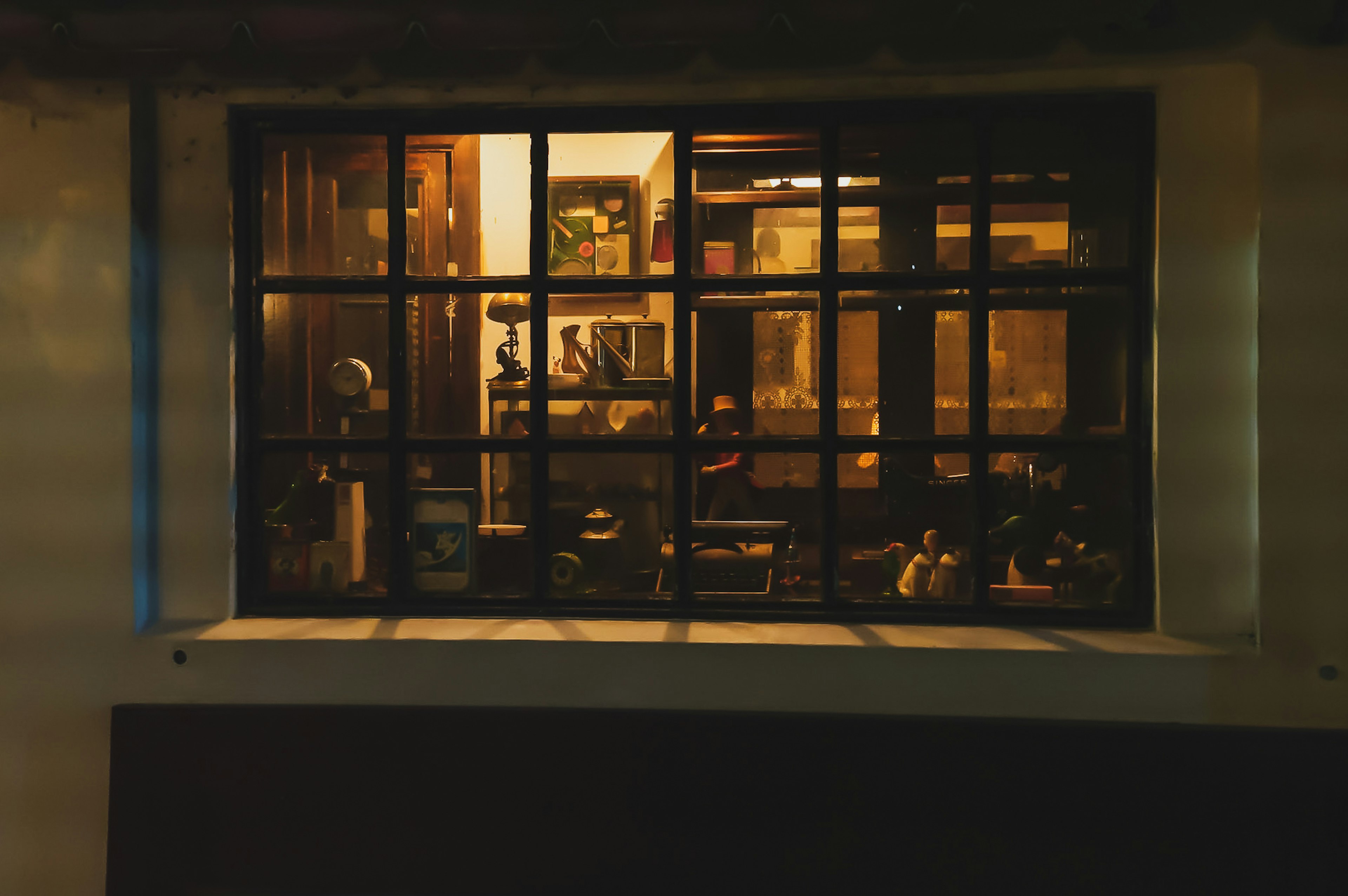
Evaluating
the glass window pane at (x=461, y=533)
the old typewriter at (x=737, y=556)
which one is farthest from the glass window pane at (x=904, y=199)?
the glass window pane at (x=461, y=533)

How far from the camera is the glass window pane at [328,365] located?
8.68 ft

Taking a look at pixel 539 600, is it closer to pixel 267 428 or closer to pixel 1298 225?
pixel 267 428

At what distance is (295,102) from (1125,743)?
3.79m

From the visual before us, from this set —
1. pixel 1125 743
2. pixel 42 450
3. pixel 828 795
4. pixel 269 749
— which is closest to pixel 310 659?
pixel 269 749

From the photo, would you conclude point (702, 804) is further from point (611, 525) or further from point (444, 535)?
point (444, 535)

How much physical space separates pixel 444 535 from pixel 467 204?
53.9 inches

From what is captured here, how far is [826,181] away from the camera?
251cm

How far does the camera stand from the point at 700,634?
242cm

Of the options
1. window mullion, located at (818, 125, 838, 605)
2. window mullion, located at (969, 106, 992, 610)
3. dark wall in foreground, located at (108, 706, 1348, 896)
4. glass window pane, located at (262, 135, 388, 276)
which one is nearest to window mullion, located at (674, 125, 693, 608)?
window mullion, located at (818, 125, 838, 605)

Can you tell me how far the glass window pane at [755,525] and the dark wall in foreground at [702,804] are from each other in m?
0.51

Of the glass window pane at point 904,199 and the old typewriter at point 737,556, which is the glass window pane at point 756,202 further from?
the old typewriter at point 737,556

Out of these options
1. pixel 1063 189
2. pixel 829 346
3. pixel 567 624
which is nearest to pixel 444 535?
pixel 567 624

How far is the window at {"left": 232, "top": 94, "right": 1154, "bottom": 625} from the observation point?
248cm

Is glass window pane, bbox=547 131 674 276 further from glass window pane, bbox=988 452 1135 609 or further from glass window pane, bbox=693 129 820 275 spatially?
glass window pane, bbox=988 452 1135 609
